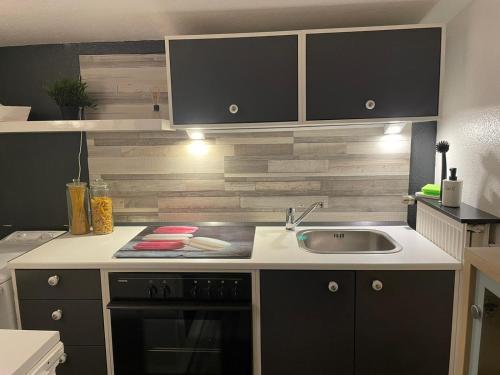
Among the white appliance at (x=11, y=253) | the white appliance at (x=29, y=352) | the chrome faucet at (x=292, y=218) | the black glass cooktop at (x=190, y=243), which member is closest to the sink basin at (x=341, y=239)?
the chrome faucet at (x=292, y=218)

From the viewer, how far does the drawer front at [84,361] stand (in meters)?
1.74

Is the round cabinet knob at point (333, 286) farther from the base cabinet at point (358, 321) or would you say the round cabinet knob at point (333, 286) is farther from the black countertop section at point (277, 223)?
the black countertop section at point (277, 223)

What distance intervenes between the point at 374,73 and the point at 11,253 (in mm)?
2155

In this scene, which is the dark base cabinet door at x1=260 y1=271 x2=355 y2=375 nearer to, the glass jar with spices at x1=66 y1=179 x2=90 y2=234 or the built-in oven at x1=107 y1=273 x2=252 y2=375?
the built-in oven at x1=107 y1=273 x2=252 y2=375

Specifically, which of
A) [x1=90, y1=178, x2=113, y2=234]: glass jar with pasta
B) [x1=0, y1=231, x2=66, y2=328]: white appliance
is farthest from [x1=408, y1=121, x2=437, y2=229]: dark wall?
[x1=0, y1=231, x2=66, y2=328]: white appliance

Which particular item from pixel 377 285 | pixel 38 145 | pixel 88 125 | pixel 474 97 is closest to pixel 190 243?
pixel 88 125

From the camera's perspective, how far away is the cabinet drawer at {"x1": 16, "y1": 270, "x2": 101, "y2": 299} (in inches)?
66.9

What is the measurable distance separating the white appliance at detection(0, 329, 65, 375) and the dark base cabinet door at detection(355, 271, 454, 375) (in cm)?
124

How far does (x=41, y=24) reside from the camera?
186cm

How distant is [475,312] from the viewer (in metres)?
1.02

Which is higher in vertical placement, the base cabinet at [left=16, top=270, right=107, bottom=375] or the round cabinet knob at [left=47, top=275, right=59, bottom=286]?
the round cabinet knob at [left=47, top=275, right=59, bottom=286]

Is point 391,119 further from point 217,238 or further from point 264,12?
point 217,238

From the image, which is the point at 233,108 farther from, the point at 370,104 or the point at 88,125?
the point at 88,125

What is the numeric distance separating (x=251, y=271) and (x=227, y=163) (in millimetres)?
823
